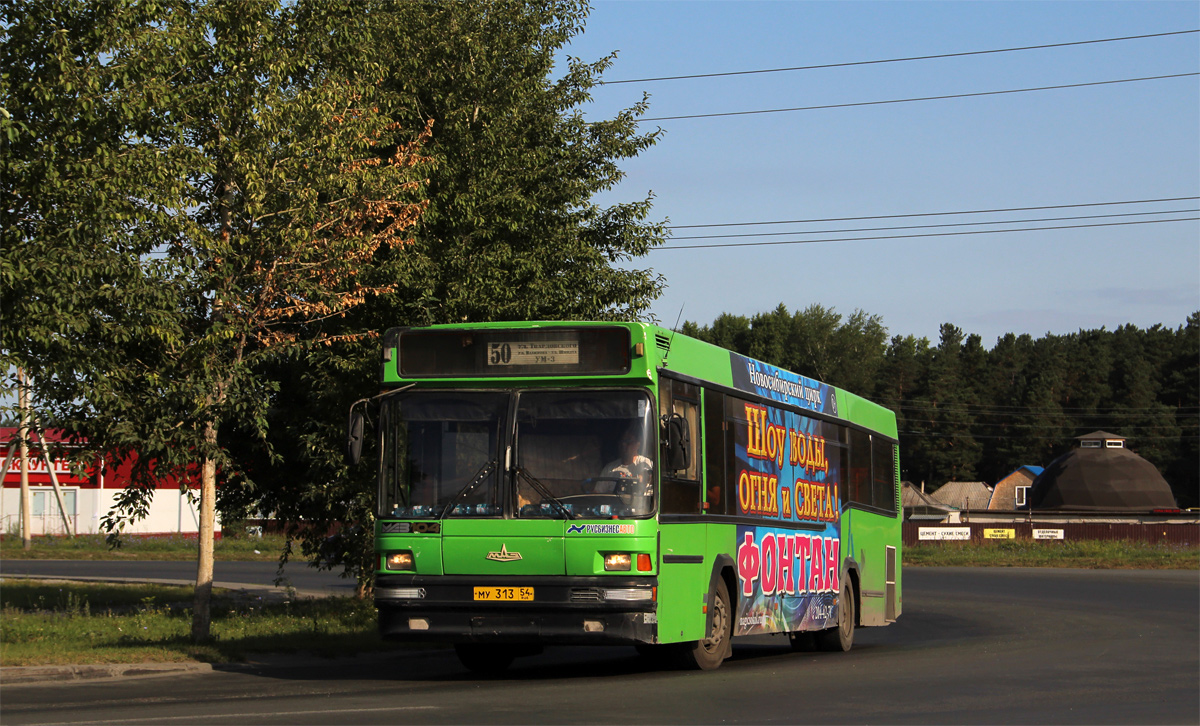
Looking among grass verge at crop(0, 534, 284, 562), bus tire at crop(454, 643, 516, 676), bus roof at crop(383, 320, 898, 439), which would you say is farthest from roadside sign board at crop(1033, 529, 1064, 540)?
bus tire at crop(454, 643, 516, 676)

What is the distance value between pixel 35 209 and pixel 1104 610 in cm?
2188

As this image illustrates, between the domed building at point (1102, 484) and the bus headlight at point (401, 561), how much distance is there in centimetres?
7979

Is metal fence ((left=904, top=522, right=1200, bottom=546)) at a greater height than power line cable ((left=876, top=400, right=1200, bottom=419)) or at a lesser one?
lesser

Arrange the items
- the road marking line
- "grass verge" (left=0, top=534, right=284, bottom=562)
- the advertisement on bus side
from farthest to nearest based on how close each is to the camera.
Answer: "grass verge" (left=0, top=534, right=284, bottom=562), the advertisement on bus side, the road marking line

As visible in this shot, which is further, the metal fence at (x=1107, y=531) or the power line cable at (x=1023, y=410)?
the power line cable at (x=1023, y=410)

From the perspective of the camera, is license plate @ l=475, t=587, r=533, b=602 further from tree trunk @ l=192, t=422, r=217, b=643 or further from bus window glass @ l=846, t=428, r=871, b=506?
bus window glass @ l=846, t=428, r=871, b=506

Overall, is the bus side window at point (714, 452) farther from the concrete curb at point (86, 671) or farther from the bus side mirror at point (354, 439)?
the concrete curb at point (86, 671)

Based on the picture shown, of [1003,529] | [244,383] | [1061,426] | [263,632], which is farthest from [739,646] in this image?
[1061,426]

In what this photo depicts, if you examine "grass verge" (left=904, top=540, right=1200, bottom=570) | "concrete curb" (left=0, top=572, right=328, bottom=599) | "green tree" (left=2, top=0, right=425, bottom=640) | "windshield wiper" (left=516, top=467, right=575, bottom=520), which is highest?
"green tree" (left=2, top=0, right=425, bottom=640)

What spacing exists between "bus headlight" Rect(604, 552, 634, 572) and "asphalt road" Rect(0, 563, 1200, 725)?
42.9 inches

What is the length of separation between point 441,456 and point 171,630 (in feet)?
26.2

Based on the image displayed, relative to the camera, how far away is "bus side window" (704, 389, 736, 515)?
1327 centimetres

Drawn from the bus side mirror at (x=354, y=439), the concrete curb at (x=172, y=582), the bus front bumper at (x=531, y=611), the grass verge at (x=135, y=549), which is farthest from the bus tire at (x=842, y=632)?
the grass verge at (x=135, y=549)

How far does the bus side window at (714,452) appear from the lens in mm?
13273
